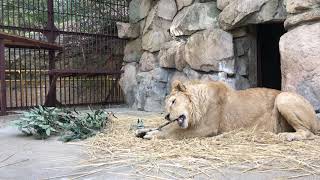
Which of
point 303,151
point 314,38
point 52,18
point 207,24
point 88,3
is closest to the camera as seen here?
point 303,151

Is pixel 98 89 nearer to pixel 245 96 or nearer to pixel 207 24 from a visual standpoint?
pixel 207 24

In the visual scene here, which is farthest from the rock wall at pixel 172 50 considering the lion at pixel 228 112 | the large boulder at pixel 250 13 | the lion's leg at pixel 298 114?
the lion's leg at pixel 298 114

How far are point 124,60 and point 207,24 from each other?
10.6 feet

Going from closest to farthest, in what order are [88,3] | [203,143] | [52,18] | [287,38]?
1. [203,143]
2. [287,38]
3. [52,18]
4. [88,3]

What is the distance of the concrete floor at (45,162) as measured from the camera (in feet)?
10.4

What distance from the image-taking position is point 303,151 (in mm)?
3857

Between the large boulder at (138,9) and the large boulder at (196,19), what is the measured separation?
1463 millimetres

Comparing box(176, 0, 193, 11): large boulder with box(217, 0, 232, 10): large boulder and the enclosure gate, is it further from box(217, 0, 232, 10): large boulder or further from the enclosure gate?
the enclosure gate

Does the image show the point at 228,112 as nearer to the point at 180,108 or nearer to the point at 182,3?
the point at 180,108

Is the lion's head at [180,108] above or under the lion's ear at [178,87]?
under

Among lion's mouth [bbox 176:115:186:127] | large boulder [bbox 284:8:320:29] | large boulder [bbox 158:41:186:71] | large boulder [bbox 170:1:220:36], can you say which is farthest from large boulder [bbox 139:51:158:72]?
lion's mouth [bbox 176:115:186:127]

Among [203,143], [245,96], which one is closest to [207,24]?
[245,96]

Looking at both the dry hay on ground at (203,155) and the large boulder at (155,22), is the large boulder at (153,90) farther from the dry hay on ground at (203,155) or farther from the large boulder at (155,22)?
the dry hay on ground at (203,155)

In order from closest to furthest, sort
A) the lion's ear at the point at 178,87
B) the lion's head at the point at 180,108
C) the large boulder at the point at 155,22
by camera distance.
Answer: the lion's head at the point at 180,108 < the lion's ear at the point at 178,87 < the large boulder at the point at 155,22
